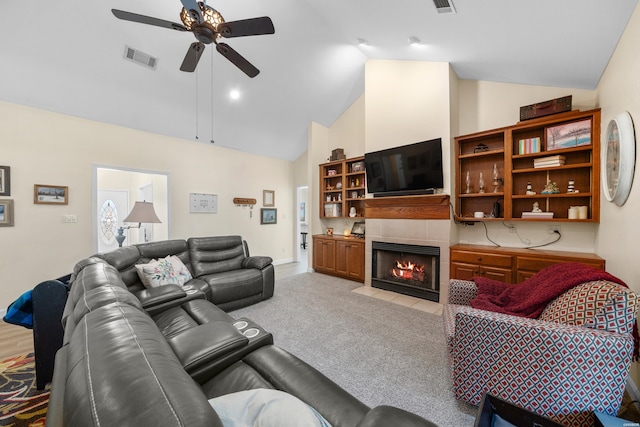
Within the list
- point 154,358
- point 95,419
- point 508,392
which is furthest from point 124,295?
point 508,392

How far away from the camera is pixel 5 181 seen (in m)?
3.24

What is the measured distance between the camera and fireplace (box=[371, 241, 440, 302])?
3676 millimetres

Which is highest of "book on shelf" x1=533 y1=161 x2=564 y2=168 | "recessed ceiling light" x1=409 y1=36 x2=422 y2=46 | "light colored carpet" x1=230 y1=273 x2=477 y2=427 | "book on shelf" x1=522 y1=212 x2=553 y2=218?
"recessed ceiling light" x1=409 y1=36 x2=422 y2=46

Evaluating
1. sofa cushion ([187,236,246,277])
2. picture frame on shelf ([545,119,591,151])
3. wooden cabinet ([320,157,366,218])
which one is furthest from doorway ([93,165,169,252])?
picture frame on shelf ([545,119,591,151])

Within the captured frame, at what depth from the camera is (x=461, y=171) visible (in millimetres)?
3717

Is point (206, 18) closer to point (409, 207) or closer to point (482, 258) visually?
point (409, 207)

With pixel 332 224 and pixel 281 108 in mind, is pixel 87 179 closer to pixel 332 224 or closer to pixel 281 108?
pixel 281 108

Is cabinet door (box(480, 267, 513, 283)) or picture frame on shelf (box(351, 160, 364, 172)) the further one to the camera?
picture frame on shelf (box(351, 160, 364, 172))

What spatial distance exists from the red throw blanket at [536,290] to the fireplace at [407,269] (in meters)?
1.29

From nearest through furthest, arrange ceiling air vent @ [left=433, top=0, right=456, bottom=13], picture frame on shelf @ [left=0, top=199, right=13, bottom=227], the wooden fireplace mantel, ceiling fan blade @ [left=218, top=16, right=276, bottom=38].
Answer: ceiling fan blade @ [left=218, top=16, right=276, bottom=38] < ceiling air vent @ [left=433, top=0, right=456, bottom=13] < picture frame on shelf @ [left=0, top=199, right=13, bottom=227] < the wooden fireplace mantel

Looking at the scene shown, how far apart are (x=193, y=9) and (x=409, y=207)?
345cm

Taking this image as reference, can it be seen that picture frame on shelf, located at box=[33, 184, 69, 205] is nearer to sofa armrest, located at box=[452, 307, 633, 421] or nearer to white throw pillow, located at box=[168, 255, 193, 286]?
white throw pillow, located at box=[168, 255, 193, 286]

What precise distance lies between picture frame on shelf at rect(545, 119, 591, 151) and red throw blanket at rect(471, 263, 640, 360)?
173cm

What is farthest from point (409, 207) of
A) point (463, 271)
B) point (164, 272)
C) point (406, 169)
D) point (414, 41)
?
point (164, 272)
